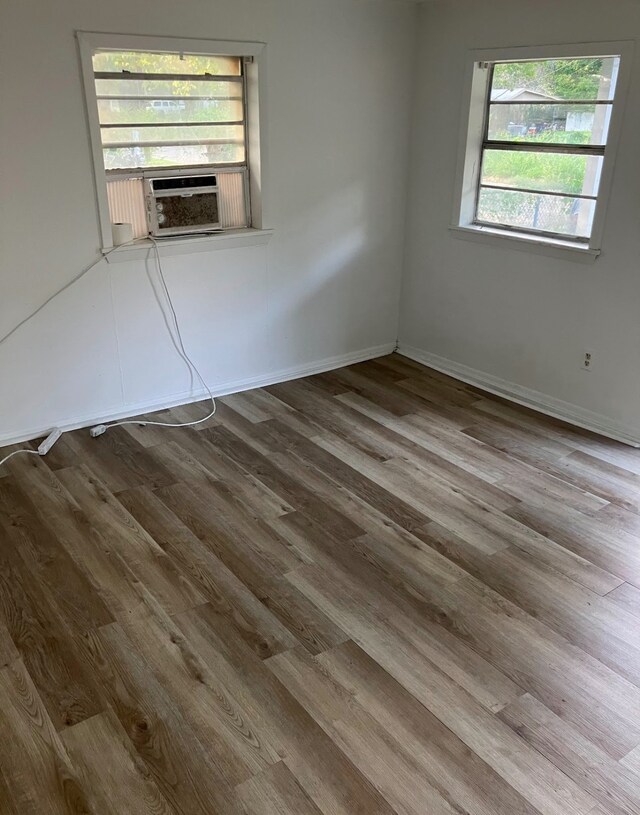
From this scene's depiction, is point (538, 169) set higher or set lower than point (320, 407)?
higher

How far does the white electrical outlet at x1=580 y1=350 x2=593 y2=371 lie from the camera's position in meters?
3.97

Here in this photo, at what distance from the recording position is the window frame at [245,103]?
11.1 feet

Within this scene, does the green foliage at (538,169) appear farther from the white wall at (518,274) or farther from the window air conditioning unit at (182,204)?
the window air conditioning unit at (182,204)

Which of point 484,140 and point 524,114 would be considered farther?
point 484,140

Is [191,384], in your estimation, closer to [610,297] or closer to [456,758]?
[610,297]

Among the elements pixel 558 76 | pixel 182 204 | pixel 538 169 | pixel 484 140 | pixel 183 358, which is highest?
pixel 558 76

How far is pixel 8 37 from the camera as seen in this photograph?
3.16m

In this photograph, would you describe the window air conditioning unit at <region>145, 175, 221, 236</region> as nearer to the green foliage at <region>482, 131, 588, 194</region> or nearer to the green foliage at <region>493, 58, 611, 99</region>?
the green foliage at <region>482, 131, 588, 194</region>

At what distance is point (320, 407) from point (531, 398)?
1.33 meters

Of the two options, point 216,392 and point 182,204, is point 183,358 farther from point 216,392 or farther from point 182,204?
point 182,204

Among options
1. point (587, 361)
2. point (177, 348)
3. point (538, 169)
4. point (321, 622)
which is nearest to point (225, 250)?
point (177, 348)

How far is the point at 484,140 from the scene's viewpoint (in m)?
4.32

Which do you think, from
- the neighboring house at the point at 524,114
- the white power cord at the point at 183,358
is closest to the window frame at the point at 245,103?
the white power cord at the point at 183,358

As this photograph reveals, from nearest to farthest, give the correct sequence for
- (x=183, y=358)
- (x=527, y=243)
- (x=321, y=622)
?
1. (x=321, y=622)
2. (x=527, y=243)
3. (x=183, y=358)
